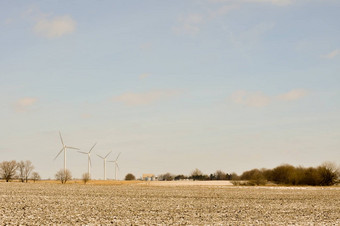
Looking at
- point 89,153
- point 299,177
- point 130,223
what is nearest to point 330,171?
point 299,177

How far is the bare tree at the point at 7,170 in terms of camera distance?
129 metres

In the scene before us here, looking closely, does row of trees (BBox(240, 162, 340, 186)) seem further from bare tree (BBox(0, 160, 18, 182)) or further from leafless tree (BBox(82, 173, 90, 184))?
bare tree (BBox(0, 160, 18, 182))

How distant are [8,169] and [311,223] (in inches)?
4679

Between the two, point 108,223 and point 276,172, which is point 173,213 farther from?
point 276,172

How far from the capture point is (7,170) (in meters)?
130

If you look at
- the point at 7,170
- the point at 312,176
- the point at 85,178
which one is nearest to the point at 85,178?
the point at 85,178

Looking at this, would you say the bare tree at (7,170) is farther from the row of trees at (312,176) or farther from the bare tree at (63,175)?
the row of trees at (312,176)

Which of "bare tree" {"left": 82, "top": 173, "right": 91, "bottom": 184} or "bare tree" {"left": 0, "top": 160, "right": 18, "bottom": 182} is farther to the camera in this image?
"bare tree" {"left": 0, "top": 160, "right": 18, "bottom": 182}

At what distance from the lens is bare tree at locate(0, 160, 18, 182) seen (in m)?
129

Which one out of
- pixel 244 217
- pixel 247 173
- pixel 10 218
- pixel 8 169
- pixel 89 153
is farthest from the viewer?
pixel 247 173

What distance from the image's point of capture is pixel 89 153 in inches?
4751

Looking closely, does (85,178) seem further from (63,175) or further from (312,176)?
(312,176)

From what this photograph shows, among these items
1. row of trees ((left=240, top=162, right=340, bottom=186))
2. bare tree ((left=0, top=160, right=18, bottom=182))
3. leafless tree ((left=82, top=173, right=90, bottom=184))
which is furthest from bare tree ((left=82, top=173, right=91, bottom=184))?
row of trees ((left=240, top=162, right=340, bottom=186))

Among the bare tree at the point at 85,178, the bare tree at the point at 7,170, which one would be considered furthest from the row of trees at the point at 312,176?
the bare tree at the point at 7,170
